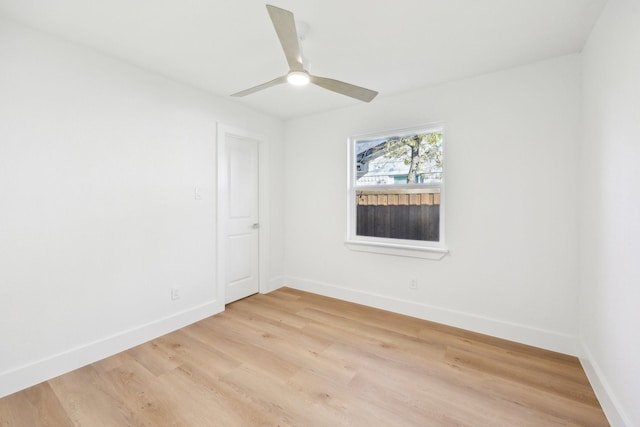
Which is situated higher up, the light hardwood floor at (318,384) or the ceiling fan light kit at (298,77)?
the ceiling fan light kit at (298,77)

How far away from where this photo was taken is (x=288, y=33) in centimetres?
148

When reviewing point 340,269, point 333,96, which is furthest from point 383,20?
point 340,269

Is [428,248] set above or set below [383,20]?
below

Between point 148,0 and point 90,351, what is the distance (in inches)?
98.9

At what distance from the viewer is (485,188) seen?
2.61m

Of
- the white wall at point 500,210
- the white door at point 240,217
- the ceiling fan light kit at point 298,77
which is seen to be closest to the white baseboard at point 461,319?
the white wall at point 500,210

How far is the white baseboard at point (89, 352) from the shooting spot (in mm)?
1835

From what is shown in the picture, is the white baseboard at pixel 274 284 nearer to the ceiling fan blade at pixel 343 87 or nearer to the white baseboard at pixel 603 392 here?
the ceiling fan blade at pixel 343 87

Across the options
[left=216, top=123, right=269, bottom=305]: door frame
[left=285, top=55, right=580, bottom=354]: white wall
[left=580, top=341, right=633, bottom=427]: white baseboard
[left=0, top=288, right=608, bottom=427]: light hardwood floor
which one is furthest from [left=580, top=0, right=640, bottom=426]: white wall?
[left=216, top=123, right=269, bottom=305]: door frame

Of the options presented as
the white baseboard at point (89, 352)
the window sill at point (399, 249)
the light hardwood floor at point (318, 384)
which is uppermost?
the window sill at point (399, 249)

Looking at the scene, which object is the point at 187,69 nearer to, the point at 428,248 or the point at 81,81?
the point at 81,81

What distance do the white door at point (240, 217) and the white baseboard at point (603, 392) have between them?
10.6ft

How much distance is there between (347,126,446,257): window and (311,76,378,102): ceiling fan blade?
3.68ft

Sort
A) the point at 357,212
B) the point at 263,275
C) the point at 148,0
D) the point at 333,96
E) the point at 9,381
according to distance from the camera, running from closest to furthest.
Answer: the point at 148,0
the point at 9,381
the point at 333,96
the point at 357,212
the point at 263,275
